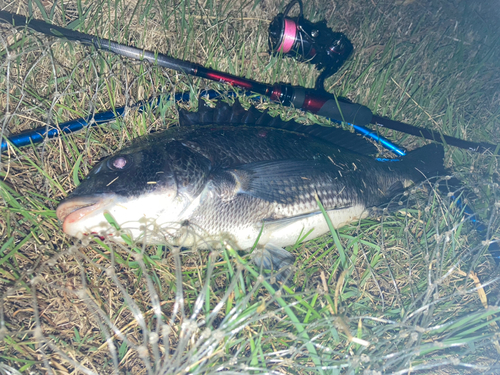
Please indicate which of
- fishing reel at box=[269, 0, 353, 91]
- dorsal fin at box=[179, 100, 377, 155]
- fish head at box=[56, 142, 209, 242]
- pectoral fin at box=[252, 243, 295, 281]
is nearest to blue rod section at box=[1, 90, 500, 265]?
dorsal fin at box=[179, 100, 377, 155]

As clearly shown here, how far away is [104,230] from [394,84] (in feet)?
11.5

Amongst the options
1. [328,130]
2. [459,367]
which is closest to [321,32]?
[328,130]

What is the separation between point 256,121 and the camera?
2.68 m

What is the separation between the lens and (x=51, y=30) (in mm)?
2557

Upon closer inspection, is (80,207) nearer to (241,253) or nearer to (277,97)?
(241,253)

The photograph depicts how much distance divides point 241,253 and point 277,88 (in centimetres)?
158

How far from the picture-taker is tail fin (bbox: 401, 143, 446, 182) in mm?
2984

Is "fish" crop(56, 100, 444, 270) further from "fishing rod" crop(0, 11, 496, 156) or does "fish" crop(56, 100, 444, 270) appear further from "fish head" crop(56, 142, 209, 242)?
"fishing rod" crop(0, 11, 496, 156)

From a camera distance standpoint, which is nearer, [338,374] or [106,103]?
Answer: [338,374]

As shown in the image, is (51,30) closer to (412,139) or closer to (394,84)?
(394,84)

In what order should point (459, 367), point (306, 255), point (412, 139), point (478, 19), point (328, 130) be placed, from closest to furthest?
1. point (459, 367)
2. point (306, 255)
3. point (328, 130)
4. point (412, 139)
5. point (478, 19)

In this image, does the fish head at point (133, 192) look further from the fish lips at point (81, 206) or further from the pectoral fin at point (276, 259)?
the pectoral fin at point (276, 259)

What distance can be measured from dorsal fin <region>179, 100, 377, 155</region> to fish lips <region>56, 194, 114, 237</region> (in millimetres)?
1016

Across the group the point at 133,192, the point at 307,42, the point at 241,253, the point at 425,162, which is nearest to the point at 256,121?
the point at 307,42
